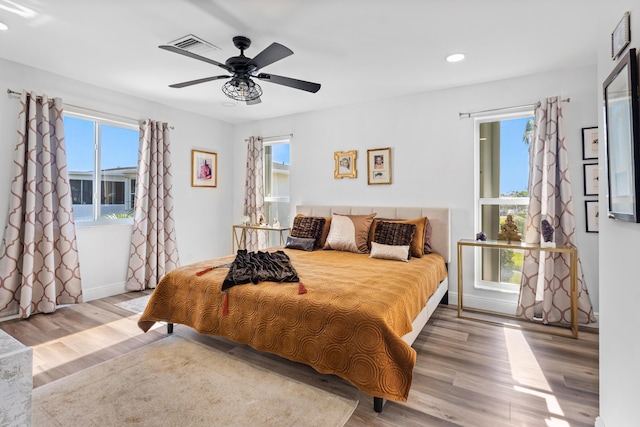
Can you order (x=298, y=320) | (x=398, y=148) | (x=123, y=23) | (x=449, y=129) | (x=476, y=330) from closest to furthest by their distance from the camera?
(x=298, y=320) < (x=123, y=23) < (x=476, y=330) < (x=449, y=129) < (x=398, y=148)

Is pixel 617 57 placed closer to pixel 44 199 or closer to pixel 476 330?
pixel 476 330

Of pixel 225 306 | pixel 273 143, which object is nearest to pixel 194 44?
pixel 225 306

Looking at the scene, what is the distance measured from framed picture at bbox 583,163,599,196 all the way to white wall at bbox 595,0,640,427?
1832mm

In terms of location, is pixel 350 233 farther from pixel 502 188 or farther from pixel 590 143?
pixel 590 143

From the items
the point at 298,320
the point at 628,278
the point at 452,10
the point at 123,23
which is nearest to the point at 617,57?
the point at 628,278

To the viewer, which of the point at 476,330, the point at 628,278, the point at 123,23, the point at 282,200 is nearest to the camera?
the point at 628,278

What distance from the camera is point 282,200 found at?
521cm

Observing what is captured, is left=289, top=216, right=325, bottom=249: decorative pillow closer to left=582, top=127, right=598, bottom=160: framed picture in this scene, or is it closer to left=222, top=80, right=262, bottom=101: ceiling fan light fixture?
left=222, top=80, right=262, bottom=101: ceiling fan light fixture

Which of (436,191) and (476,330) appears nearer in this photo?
(476,330)

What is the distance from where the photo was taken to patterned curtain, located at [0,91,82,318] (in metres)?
3.14

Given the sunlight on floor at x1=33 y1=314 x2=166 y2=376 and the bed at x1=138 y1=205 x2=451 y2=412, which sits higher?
the bed at x1=138 y1=205 x2=451 y2=412

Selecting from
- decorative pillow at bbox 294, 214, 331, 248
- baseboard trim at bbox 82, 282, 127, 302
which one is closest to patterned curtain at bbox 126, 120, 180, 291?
baseboard trim at bbox 82, 282, 127, 302

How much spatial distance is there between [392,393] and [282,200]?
380 cm

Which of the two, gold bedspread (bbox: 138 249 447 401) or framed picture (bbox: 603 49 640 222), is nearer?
framed picture (bbox: 603 49 640 222)
